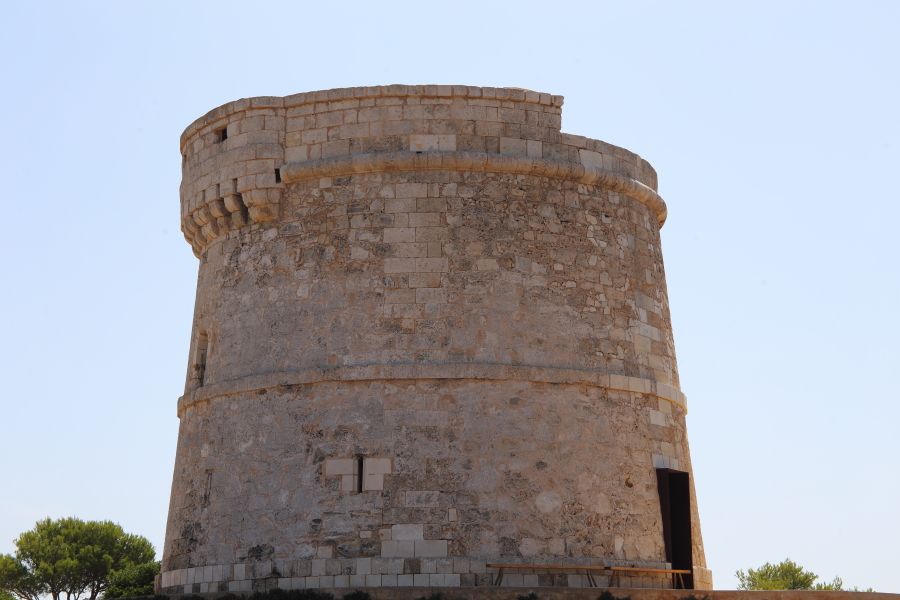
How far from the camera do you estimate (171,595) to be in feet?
51.5

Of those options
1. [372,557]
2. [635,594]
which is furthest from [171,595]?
[635,594]

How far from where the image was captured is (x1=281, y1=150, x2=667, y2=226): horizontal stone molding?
15.8 m

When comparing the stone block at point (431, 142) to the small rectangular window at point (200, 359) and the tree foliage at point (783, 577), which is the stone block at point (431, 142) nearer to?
the small rectangular window at point (200, 359)

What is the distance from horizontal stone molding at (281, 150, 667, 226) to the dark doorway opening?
12.0 feet

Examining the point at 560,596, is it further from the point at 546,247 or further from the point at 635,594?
the point at 546,247

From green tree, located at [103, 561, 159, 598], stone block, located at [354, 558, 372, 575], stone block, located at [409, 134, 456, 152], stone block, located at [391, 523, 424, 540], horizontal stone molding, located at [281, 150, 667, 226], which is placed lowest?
stone block, located at [354, 558, 372, 575]

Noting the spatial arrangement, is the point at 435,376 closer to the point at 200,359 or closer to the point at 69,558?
the point at 200,359

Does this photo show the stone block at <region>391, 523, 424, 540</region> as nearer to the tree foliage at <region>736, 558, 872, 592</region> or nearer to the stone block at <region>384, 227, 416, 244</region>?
the stone block at <region>384, 227, 416, 244</region>

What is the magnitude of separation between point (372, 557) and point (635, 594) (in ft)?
9.05

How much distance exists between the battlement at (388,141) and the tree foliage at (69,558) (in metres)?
22.2

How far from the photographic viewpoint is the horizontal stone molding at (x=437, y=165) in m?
15.8

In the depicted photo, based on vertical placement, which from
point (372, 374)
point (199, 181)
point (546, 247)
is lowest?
point (372, 374)

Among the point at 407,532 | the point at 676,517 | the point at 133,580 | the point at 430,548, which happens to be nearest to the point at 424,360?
the point at 407,532

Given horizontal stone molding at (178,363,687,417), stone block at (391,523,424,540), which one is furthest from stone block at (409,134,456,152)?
stone block at (391,523,424,540)
